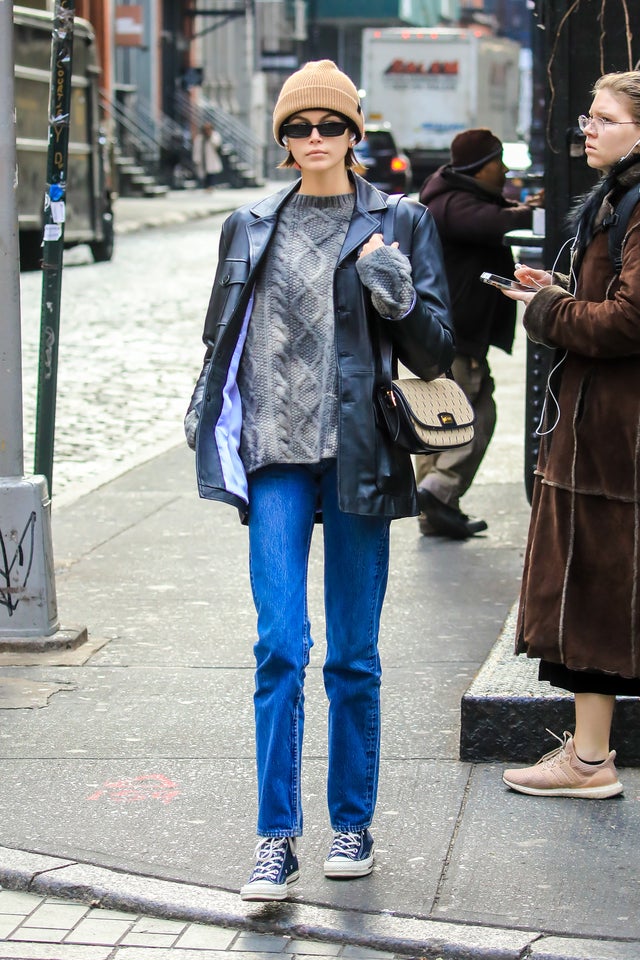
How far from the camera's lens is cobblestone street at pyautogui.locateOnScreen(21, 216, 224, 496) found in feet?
34.7

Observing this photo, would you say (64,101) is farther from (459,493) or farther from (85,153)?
(85,153)

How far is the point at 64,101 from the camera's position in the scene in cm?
651

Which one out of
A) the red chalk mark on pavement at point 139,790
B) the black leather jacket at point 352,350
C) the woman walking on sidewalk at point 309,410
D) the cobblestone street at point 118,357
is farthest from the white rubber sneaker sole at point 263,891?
the cobblestone street at point 118,357

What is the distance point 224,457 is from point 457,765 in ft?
4.82

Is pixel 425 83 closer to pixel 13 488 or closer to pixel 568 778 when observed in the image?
Answer: pixel 13 488

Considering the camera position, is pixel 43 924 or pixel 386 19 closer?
pixel 43 924

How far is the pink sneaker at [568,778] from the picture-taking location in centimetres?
453

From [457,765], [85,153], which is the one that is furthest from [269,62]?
[457,765]

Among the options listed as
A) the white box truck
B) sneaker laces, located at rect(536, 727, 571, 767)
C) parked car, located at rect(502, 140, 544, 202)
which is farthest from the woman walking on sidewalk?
the white box truck

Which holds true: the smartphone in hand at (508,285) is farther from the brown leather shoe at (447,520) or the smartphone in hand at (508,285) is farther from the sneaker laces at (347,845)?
the brown leather shoe at (447,520)

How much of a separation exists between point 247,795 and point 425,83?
3794 cm

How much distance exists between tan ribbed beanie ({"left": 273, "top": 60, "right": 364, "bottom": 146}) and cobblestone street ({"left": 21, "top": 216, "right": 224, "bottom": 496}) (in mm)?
5566

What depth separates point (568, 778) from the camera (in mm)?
4543

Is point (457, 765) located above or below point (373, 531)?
below
